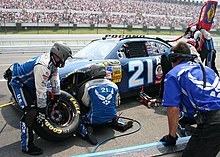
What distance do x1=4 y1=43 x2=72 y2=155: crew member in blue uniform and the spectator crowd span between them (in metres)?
25.8

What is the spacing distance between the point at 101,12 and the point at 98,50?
40506 millimetres

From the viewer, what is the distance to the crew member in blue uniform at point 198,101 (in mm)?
2264

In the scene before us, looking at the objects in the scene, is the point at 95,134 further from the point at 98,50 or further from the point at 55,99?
the point at 98,50

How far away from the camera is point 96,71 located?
423cm

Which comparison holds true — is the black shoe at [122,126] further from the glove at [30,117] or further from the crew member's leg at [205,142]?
the crew member's leg at [205,142]

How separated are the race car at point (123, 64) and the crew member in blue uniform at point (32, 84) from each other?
2.90 ft

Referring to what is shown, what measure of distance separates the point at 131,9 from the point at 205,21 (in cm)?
4567

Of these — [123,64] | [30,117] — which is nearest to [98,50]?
[123,64]

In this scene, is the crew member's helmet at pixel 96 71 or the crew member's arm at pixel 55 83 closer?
the crew member's arm at pixel 55 83

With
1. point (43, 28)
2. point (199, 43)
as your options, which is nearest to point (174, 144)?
point (199, 43)

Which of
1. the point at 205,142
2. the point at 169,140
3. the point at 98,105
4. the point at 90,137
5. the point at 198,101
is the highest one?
the point at 198,101

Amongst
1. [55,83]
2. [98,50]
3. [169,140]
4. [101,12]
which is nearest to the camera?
[169,140]

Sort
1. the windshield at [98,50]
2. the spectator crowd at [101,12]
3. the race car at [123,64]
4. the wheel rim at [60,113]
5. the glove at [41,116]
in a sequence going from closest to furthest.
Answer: the glove at [41,116], the wheel rim at [60,113], the race car at [123,64], the windshield at [98,50], the spectator crowd at [101,12]

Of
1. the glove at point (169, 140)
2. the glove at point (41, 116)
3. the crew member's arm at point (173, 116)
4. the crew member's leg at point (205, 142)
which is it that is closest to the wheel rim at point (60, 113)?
the glove at point (41, 116)
